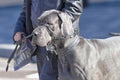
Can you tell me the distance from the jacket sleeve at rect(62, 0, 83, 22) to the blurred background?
16.2 ft

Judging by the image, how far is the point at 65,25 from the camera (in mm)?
4855

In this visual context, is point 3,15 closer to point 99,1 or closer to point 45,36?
point 99,1

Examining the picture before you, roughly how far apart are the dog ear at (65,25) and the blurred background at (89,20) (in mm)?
5204

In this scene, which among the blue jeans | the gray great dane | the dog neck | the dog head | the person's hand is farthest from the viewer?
the person's hand

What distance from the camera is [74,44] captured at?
5082 mm

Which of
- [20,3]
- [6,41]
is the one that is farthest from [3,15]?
[6,41]

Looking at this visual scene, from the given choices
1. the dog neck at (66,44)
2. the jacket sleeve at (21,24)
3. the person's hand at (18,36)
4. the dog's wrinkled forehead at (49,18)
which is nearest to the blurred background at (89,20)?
the jacket sleeve at (21,24)

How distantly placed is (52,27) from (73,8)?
0.49 metres

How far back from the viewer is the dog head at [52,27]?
475cm

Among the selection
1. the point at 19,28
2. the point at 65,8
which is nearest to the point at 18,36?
the point at 19,28

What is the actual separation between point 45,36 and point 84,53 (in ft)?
1.76

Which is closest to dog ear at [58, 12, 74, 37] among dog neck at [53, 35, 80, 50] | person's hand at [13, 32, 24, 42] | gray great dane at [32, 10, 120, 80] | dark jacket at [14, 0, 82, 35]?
gray great dane at [32, 10, 120, 80]

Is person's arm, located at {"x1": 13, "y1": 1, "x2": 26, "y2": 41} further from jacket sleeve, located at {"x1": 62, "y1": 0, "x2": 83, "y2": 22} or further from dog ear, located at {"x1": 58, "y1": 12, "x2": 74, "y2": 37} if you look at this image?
dog ear, located at {"x1": 58, "y1": 12, "x2": 74, "y2": 37}

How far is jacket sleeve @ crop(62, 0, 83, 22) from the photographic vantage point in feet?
17.1
